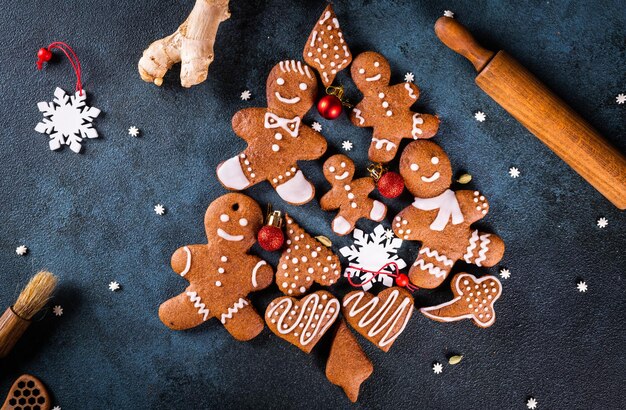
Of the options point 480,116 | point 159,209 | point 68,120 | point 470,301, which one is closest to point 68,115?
point 68,120

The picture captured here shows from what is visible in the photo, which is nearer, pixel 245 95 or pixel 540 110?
pixel 540 110

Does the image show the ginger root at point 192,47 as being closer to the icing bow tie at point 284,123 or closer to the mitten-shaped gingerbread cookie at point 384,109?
the icing bow tie at point 284,123

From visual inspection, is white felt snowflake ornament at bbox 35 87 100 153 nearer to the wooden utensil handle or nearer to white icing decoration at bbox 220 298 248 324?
white icing decoration at bbox 220 298 248 324

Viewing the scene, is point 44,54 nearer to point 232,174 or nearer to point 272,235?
point 232,174

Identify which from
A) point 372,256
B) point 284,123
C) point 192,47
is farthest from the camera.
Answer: point 372,256

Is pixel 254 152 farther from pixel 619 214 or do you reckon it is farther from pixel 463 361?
pixel 619 214

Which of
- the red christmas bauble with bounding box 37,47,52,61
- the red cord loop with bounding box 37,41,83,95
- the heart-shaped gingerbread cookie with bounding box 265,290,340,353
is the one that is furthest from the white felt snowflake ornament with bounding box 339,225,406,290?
the red christmas bauble with bounding box 37,47,52,61
